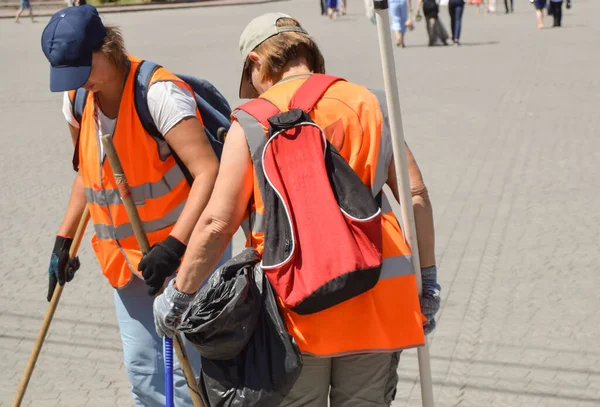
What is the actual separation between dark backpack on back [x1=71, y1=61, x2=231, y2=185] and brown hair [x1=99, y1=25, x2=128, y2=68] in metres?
0.06

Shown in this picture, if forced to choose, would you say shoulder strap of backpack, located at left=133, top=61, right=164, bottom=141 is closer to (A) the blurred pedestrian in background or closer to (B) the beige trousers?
(B) the beige trousers

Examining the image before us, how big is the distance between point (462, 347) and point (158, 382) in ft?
6.61

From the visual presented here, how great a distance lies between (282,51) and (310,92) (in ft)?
0.55

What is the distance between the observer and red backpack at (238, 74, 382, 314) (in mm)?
2320

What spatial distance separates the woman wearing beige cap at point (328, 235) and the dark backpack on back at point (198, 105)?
1.93 feet

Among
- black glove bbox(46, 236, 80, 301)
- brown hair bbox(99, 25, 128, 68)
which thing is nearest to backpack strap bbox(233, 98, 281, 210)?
brown hair bbox(99, 25, 128, 68)

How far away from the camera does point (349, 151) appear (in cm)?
246

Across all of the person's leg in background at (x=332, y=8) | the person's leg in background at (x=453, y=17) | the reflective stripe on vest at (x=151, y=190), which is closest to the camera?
the reflective stripe on vest at (x=151, y=190)

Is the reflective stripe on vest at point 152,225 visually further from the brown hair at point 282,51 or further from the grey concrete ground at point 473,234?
the grey concrete ground at point 473,234

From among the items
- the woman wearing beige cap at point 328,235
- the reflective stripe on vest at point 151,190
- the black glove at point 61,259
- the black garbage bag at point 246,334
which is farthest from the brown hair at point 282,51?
the black glove at point 61,259

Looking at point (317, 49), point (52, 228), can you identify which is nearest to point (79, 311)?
point (52, 228)

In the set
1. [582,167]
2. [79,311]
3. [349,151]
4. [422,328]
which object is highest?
[349,151]

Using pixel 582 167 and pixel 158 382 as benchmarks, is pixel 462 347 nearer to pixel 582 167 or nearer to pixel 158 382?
pixel 158 382

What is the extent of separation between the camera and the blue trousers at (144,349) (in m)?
3.38
